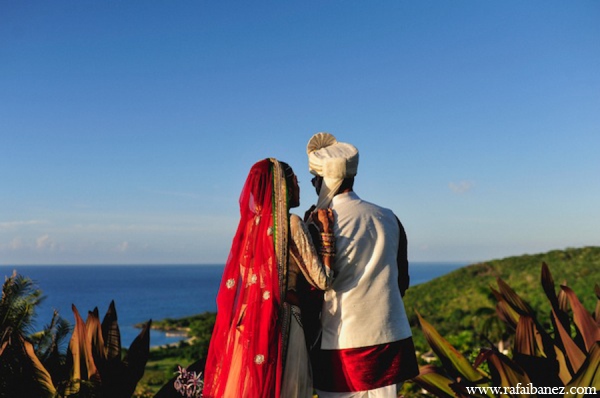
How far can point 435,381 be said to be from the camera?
4.83 m

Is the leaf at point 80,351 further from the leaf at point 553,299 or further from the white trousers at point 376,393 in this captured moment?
the leaf at point 553,299

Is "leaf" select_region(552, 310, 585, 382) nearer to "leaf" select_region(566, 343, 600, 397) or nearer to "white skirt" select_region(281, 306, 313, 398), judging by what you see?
"leaf" select_region(566, 343, 600, 397)

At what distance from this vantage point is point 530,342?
4.55 m

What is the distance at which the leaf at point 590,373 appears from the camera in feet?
13.0

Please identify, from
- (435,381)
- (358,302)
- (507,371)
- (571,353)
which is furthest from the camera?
(435,381)

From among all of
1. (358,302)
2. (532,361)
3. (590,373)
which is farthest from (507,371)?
(358,302)

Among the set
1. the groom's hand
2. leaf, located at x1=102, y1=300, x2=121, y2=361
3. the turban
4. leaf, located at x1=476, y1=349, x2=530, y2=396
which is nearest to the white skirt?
the groom's hand

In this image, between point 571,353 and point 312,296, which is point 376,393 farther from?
point 571,353

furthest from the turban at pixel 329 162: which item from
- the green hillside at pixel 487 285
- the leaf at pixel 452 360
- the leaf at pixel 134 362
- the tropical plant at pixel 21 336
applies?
the green hillside at pixel 487 285

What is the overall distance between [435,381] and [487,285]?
1869cm

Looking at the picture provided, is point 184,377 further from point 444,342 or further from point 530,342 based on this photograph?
point 530,342

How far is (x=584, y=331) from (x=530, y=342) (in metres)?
0.43

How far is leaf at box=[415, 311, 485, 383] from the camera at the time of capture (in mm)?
4852

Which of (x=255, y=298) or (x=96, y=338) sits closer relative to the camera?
(x=255, y=298)
